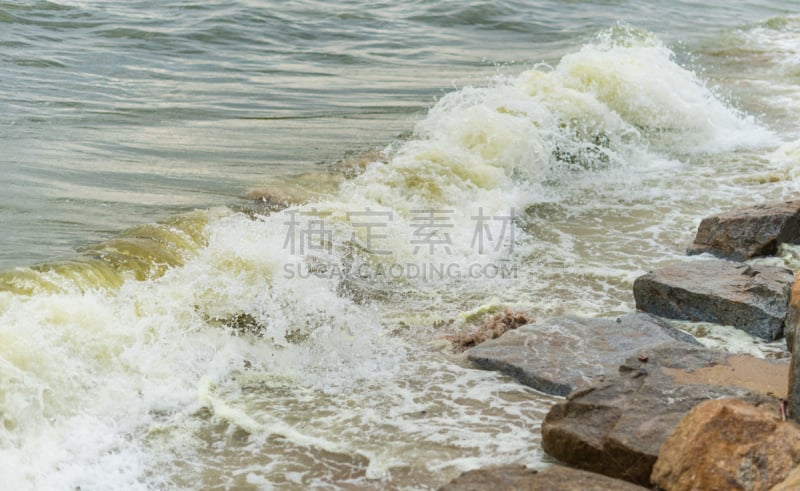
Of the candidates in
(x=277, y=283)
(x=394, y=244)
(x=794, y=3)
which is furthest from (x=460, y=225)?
(x=794, y=3)

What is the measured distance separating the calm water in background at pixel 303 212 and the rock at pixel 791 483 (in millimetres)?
1312

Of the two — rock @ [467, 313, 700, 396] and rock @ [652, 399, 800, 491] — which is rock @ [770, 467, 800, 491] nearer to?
rock @ [652, 399, 800, 491]

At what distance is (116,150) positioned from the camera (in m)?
9.08

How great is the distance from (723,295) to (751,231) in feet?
4.63

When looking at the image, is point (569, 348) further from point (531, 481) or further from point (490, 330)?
point (531, 481)

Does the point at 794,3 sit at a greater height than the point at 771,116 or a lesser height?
greater

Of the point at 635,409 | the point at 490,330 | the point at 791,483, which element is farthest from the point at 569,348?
the point at 791,483

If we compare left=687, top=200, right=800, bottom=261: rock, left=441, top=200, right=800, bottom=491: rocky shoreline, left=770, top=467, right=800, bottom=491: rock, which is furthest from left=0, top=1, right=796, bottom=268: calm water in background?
left=770, top=467, right=800, bottom=491: rock

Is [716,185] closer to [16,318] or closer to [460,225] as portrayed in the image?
[460,225]

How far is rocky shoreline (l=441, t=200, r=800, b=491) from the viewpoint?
10.7 ft

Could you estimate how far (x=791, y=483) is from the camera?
2.72 metres

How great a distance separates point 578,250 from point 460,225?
1114mm

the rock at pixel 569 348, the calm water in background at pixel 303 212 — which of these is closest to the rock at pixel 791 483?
the calm water in background at pixel 303 212

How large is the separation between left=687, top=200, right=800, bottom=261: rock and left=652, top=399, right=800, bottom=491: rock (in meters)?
3.60
